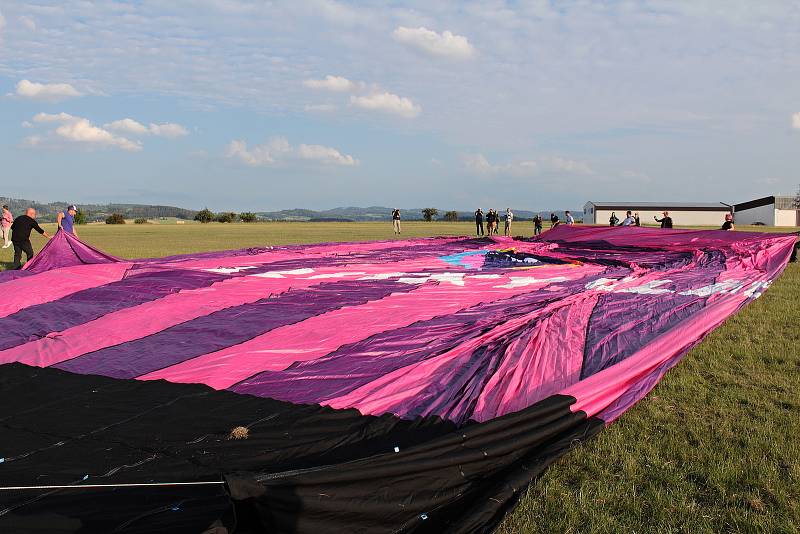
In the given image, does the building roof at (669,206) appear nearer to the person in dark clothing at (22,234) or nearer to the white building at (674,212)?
the white building at (674,212)

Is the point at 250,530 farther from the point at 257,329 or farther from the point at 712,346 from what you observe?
the point at 712,346

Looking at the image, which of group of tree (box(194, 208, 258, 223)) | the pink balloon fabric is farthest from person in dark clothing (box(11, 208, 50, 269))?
group of tree (box(194, 208, 258, 223))

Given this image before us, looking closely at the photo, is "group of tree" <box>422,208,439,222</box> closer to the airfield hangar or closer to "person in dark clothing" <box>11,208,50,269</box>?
the airfield hangar

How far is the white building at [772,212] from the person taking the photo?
163 feet

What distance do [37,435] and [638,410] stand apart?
292 centimetres

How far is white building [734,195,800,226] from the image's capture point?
1960 inches

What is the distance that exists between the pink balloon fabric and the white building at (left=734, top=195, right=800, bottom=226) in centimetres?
5011

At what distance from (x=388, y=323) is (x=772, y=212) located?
56523mm

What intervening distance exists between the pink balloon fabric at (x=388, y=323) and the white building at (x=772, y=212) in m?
50.1

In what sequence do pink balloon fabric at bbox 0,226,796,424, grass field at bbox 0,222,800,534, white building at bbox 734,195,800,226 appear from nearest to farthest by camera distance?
grass field at bbox 0,222,800,534, pink balloon fabric at bbox 0,226,796,424, white building at bbox 734,195,800,226

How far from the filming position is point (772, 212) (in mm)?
50312

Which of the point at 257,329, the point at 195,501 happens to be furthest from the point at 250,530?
the point at 257,329

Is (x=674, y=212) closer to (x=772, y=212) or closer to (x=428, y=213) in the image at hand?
(x=772, y=212)

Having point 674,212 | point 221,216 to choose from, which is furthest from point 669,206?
point 221,216
